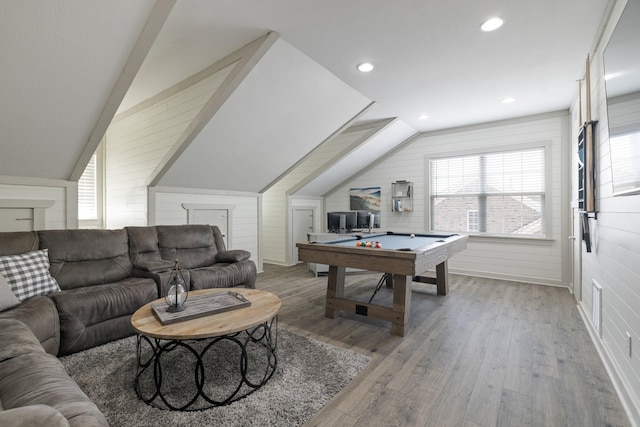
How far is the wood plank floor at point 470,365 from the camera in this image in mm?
1736

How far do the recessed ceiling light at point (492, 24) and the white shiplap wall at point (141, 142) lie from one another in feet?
8.01

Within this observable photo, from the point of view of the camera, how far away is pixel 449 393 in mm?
1933

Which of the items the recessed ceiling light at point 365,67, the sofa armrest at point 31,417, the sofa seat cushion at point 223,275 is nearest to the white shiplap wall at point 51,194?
the sofa seat cushion at point 223,275

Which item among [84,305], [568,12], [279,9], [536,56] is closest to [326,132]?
[279,9]

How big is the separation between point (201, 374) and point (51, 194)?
319 cm

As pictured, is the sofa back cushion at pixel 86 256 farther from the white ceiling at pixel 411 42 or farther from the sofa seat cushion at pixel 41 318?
the white ceiling at pixel 411 42

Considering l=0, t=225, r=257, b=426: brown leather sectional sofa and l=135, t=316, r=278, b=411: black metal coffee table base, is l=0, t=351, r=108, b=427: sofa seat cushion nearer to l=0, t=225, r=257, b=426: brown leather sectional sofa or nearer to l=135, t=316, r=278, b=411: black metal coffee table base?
l=0, t=225, r=257, b=426: brown leather sectional sofa

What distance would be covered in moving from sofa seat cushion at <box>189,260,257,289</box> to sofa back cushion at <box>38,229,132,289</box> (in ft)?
2.45

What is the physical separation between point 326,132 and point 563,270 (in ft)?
13.7

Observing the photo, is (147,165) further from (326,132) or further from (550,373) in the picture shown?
(550,373)

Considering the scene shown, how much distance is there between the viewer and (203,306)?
2.12m

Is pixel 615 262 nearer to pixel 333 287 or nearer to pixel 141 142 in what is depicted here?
pixel 333 287

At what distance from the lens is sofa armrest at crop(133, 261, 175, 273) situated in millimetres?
3047

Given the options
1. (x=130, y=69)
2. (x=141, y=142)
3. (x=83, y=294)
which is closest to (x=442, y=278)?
(x=83, y=294)
